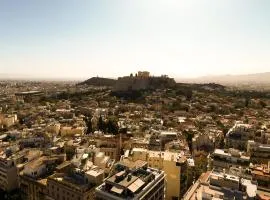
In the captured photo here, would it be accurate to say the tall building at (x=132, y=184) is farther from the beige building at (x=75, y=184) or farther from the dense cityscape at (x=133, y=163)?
the beige building at (x=75, y=184)

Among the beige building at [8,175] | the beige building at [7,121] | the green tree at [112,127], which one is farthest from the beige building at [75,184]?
the beige building at [7,121]

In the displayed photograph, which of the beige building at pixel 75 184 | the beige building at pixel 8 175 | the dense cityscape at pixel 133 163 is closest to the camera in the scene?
the dense cityscape at pixel 133 163

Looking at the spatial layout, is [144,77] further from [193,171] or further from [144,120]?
[193,171]

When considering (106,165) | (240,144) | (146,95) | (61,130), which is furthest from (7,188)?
(146,95)

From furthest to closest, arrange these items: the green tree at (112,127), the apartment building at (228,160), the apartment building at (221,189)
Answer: the green tree at (112,127) < the apartment building at (228,160) < the apartment building at (221,189)

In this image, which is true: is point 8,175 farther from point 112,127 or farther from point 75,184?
point 112,127

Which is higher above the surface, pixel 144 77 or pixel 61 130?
pixel 144 77

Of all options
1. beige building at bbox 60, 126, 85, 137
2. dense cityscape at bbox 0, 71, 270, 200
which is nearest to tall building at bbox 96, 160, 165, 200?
dense cityscape at bbox 0, 71, 270, 200

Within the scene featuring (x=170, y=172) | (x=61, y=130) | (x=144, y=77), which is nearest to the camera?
(x=170, y=172)
